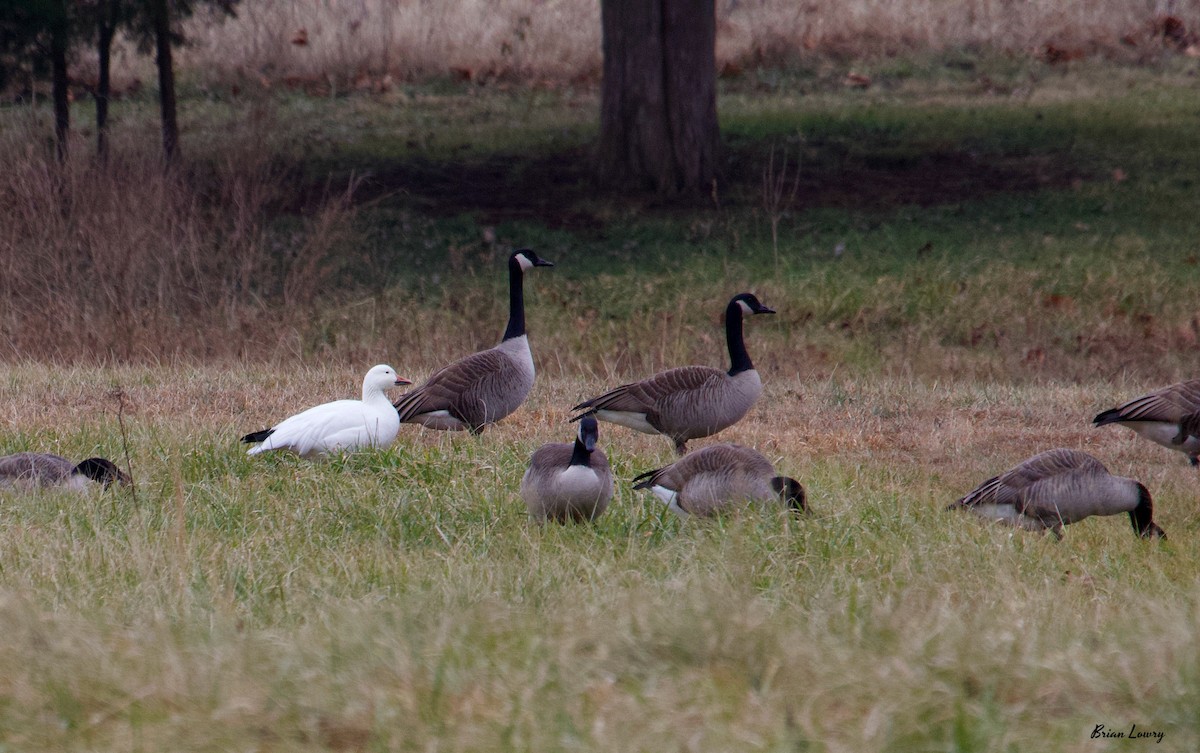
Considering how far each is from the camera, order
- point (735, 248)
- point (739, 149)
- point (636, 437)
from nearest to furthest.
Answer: point (636, 437) < point (735, 248) < point (739, 149)

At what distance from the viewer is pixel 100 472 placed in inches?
243

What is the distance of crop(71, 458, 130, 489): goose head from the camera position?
6156mm

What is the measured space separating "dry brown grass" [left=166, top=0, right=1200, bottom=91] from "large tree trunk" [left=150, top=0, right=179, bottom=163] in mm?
7887

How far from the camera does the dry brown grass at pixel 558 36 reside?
26.5 metres

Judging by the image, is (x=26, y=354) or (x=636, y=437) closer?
(x=636, y=437)

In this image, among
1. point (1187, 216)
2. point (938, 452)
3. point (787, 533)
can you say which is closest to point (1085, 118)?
point (1187, 216)

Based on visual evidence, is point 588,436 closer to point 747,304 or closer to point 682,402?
point 682,402

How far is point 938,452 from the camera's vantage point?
26.8ft

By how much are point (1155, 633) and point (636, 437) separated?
519cm

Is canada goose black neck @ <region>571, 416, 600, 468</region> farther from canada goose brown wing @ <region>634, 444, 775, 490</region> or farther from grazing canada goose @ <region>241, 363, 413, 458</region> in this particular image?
grazing canada goose @ <region>241, 363, 413, 458</region>

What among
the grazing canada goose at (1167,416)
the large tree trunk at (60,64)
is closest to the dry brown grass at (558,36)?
the large tree trunk at (60,64)

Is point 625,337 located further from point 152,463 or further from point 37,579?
point 37,579

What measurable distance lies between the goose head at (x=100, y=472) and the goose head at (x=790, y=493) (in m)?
2.92
